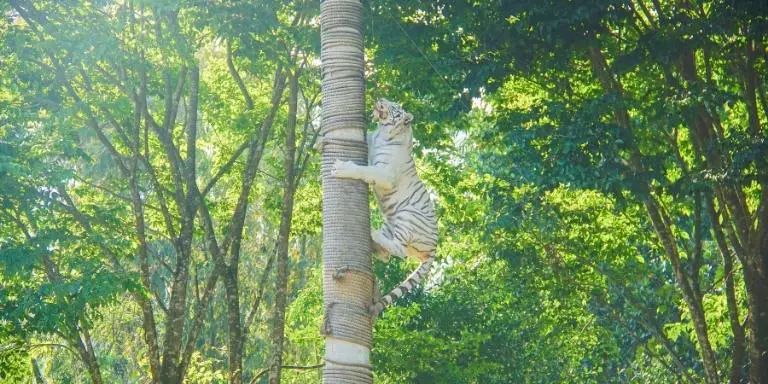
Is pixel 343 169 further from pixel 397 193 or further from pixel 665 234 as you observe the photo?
pixel 665 234

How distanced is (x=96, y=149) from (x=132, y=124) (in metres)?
11.2

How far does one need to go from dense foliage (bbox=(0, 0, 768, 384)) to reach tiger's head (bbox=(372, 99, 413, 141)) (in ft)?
19.4

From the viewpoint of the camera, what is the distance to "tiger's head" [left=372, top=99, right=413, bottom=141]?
6762 millimetres

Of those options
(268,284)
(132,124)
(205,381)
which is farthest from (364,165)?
(268,284)

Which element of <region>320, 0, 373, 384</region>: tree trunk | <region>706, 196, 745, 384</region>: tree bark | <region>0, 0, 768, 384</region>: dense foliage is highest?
<region>0, 0, 768, 384</region>: dense foliage

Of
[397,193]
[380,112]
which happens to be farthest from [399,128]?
[397,193]

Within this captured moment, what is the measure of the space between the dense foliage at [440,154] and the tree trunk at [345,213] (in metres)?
6.06

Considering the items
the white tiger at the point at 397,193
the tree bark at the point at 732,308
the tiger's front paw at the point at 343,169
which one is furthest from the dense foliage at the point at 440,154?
the tiger's front paw at the point at 343,169

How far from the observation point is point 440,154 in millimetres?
18391

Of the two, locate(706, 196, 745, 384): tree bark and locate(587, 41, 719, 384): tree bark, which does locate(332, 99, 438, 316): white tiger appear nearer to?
locate(587, 41, 719, 384): tree bark

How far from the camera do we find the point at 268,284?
27.7 m

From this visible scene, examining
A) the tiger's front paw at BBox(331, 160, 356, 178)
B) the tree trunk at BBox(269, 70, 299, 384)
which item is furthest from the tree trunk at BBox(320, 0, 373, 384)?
the tree trunk at BBox(269, 70, 299, 384)

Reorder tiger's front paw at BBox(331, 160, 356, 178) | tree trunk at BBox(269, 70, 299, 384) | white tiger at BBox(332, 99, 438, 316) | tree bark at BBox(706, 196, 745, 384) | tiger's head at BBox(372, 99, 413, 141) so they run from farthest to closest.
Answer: tree trunk at BBox(269, 70, 299, 384) → tree bark at BBox(706, 196, 745, 384) → tiger's head at BBox(372, 99, 413, 141) → white tiger at BBox(332, 99, 438, 316) → tiger's front paw at BBox(331, 160, 356, 178)

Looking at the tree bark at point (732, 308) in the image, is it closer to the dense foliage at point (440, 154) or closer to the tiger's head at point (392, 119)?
the dense foliage at point (440, 154)
